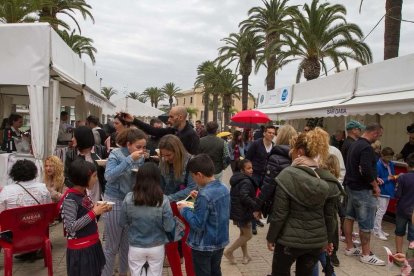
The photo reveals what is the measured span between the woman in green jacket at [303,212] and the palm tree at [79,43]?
21049 millimetres

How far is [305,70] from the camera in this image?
17688mm

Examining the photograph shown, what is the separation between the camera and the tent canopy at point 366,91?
7.39m

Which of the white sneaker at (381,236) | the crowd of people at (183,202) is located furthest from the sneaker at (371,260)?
the white sneaker at (381,236)

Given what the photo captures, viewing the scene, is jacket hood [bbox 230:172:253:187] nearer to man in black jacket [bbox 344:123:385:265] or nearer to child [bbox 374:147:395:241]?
man in black jacket [bbox 344:123:385:265]

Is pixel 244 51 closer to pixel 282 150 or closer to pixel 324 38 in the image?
pixel 324 38

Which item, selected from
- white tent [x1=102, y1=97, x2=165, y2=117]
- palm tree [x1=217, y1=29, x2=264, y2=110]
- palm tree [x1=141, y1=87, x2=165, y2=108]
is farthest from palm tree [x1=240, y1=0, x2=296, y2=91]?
palm tree [x1=141, y1=87, x2=165, y2=108]

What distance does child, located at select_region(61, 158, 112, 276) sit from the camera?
9.63 ft

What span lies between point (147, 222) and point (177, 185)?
0.79m

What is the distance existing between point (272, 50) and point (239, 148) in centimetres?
1049

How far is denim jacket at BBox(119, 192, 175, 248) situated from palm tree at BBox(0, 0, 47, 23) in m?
15.3

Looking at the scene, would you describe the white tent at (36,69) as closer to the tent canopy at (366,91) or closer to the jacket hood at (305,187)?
the jacket hood at (305,187)

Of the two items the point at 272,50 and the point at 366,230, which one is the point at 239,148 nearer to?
the point at 366,230

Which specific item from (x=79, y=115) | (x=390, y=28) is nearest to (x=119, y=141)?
(x=79, y=115)

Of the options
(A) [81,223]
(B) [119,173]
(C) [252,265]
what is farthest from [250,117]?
(A) [81,223]
